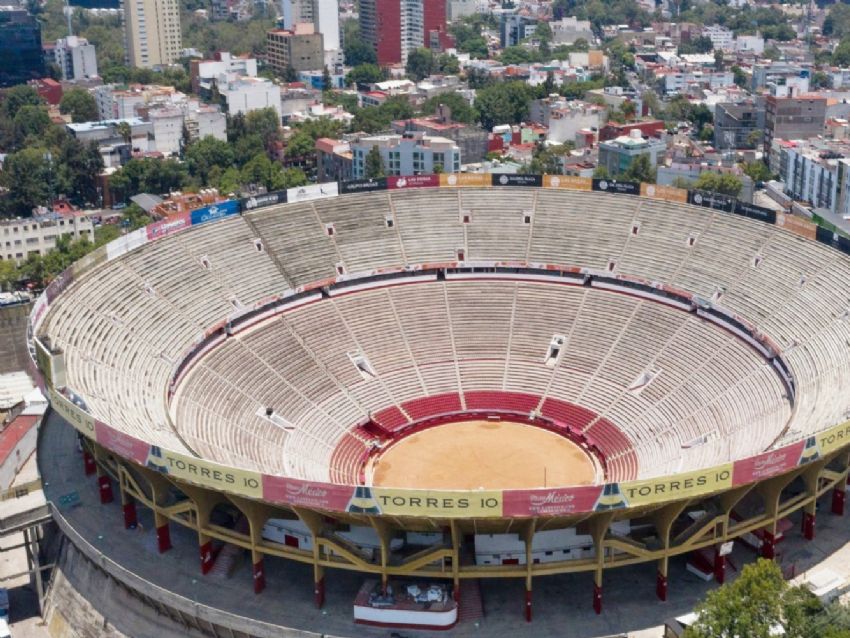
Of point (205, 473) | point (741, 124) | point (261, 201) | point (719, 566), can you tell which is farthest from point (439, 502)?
point (741, 124)

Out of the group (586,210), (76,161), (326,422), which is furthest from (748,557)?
(76,161)

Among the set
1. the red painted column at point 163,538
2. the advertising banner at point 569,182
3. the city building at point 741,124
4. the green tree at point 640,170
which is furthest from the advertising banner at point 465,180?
the city building at point 741,124

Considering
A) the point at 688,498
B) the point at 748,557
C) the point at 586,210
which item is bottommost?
the point at 748,557

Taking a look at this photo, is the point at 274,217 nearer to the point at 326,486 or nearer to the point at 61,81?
the point at 326,486

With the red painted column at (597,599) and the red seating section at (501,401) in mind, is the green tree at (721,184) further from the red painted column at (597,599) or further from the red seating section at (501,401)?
the red painted column at (597,599)

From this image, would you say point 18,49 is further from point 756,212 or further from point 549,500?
point 549,500
